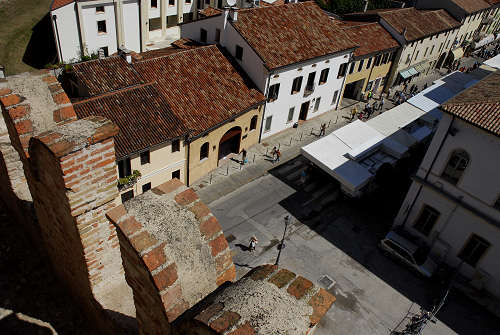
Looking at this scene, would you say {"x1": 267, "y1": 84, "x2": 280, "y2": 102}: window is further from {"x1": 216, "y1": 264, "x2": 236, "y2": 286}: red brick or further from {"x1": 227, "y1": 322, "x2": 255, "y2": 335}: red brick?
{"x1": 227, "y1": 322, "x2": 255, "y2": 335}: red brick

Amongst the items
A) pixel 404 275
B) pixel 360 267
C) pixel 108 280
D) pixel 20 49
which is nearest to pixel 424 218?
pixel 404 275

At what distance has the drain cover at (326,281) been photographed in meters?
21.1

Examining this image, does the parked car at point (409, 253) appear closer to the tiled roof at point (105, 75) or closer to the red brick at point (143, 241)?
the tiled roof at point (105, 75)

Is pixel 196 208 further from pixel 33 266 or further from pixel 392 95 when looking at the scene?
pixel 392 95

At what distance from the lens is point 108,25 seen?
4094 cm

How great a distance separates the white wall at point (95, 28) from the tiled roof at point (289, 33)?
18.2 metres

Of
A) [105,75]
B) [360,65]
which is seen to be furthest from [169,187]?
[360,65]

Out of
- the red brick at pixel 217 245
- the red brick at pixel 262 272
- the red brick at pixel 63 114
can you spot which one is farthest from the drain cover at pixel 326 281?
the red brick at pixel 63 114

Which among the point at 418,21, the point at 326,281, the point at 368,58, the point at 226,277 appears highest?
the point at 226,277

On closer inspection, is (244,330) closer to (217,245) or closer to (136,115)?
(217,245)

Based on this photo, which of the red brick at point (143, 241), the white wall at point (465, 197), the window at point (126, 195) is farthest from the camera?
the window at point (126, 195)

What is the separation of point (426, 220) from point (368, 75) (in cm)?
2347

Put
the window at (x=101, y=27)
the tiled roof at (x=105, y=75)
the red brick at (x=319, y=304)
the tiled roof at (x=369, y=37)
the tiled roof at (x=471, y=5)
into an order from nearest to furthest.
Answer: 1. the red brick at (x=319, y=304)
2. the tiled roof at (x=105, y=75)
3. the tiled roof at (x=369, y=37)
4. the window at (x=101, y=27)
5. the tiled roof at (x=471, y=5)

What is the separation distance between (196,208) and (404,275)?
65.3 ft
